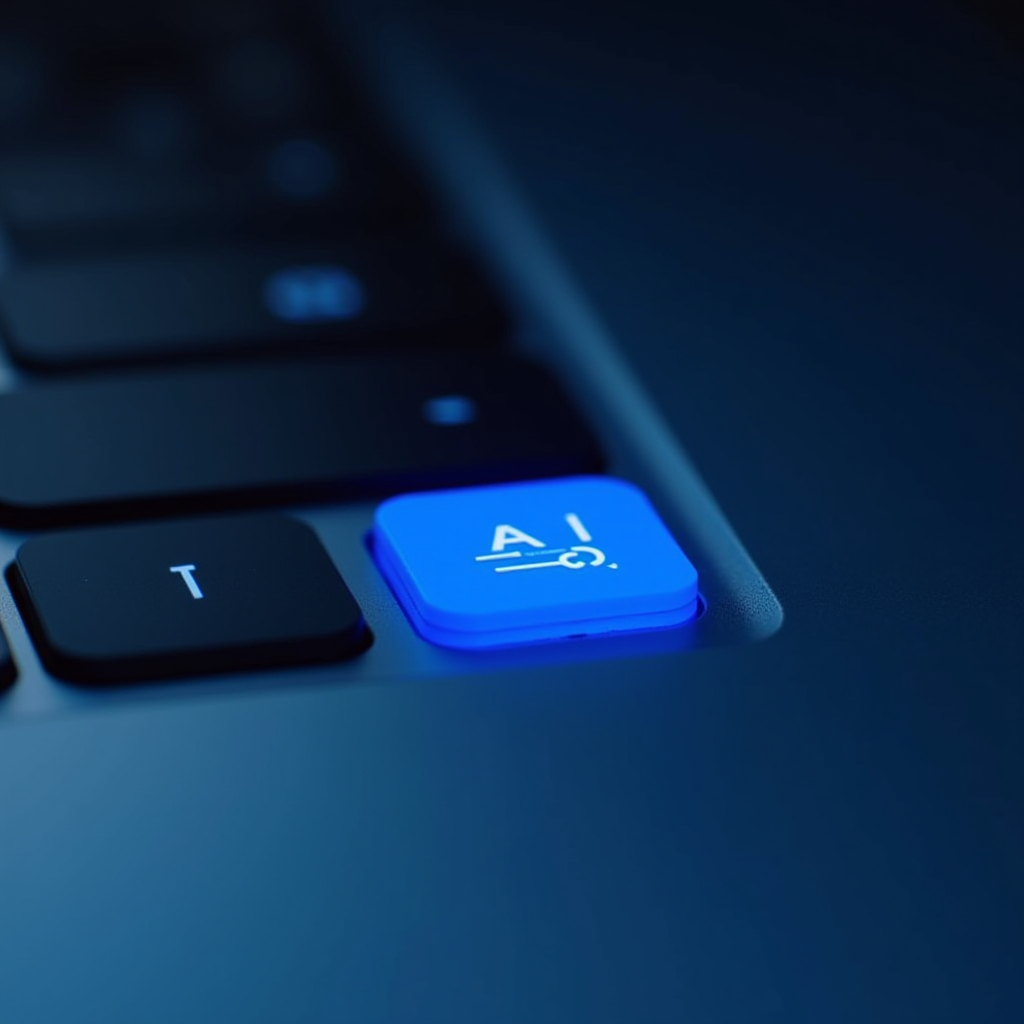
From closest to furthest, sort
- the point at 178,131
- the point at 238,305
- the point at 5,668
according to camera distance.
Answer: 1. the point at 5,668
2. the point at 238,305
3. the point at 178,131

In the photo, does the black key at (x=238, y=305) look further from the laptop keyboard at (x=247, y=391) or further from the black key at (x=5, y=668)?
the black key at (x=5, y=668)

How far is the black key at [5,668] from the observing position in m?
0.30

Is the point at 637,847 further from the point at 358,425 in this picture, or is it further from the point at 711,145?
the point at 711,145

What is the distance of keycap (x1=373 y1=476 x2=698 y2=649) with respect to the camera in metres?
0.32

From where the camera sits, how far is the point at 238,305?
45 centimetres

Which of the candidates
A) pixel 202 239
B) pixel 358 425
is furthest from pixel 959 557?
pixel 202 239

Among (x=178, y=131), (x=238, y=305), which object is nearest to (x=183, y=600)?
(x=238, y=305)

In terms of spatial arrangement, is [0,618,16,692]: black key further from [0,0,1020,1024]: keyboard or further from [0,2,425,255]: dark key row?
[0,2,425,255]: dark key row

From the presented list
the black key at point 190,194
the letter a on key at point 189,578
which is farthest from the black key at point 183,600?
the black key at point 190,194

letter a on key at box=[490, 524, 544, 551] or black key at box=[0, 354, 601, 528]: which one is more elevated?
black key at box=[0, 354, 601, 528]

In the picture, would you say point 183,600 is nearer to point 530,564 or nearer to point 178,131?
point 530,564

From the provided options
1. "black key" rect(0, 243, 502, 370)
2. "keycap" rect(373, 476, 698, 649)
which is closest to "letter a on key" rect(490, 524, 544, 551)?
"keycap" rect(373, 476, 698, 649)

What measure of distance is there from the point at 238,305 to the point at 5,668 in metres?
0.17

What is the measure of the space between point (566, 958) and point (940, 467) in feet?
0.54
